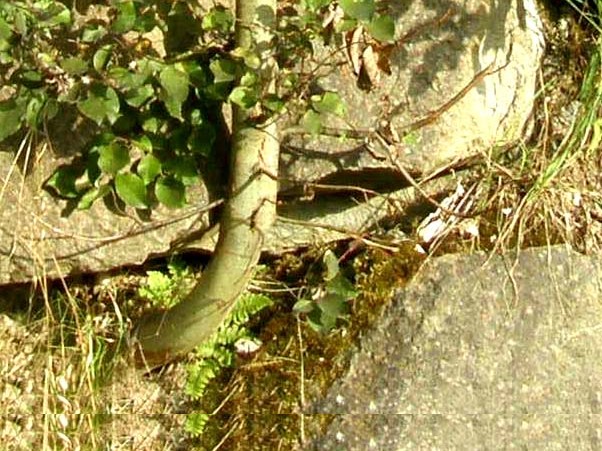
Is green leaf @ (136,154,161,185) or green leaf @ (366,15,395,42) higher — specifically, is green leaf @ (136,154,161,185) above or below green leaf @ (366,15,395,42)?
below

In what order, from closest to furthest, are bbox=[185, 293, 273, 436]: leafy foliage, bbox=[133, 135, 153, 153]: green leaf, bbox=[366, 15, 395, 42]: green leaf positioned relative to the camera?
bbox=[366, 15, 395, 42]: green leaf
bbox=[133, 135, 153, 153]: green leaf
bbox=[185, 293, 273, 436]: leafy foliage

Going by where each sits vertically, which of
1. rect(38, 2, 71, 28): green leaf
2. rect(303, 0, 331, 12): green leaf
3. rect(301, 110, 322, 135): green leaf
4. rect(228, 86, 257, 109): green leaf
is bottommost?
rect(301, 110, 322, 135): green leaf

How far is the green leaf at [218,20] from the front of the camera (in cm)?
295

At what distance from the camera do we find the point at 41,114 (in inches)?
115

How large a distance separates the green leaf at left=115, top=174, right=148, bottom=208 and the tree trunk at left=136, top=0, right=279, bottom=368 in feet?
0.67

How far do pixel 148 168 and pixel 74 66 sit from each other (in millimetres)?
334

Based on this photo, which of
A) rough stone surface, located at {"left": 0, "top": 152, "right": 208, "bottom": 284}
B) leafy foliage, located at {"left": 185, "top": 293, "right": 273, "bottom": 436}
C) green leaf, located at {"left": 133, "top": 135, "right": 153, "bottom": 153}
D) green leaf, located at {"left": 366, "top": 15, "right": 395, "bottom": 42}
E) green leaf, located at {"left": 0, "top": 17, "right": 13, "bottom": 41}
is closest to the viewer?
green leaf, located at {"left": 0, "top": 17, "right": 13, "bottom": 41}

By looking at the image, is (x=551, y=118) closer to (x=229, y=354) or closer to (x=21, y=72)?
(x=229, y=354)

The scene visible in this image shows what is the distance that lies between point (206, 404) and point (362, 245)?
55 centimetres

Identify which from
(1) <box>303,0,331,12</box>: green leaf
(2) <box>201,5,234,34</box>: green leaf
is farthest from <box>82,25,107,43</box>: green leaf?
(1) <box>303,0,331,12</box>: green leaf

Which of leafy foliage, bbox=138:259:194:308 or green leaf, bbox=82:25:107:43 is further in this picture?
leafy foliage, bbox=138:259:194:308

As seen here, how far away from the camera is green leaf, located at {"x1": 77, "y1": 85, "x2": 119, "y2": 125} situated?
286 centimetres

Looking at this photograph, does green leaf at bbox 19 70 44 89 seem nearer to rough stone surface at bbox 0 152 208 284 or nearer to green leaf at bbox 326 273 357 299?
rough stone surface at bbox 0 152 208 284

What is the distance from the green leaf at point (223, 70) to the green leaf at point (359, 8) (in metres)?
0.28
